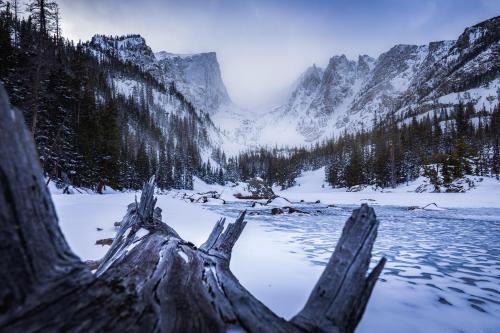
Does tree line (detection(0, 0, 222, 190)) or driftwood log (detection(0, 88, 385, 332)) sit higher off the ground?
tree line (detection(0, 0, 222, 190))

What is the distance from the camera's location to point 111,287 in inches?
54.6

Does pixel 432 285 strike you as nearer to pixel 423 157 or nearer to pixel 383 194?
pixel 383 194

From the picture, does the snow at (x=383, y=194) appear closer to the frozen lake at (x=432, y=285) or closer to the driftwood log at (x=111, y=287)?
the frozen lake at (x=432, y=285)

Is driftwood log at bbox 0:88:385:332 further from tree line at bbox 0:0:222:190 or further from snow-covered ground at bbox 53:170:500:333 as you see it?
tree line at bbox 0:0:222:190

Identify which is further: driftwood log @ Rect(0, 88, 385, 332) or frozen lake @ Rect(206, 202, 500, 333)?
frozen lake @ Rect(206, 202, 500, 333)

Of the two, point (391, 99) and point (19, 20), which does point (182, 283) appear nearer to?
point (19, 20)

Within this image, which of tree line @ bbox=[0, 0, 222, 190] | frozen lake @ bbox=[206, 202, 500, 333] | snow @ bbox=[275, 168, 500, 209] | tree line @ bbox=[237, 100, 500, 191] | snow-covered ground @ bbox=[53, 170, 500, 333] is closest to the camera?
frozen lake @ bbox=[206, 202, 500, 333]

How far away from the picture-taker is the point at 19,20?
6394 centimetres

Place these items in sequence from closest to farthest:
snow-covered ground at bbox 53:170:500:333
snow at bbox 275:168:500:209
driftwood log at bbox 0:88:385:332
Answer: driftwood log at bbox 0:88:385:332
snow-covered ground at bbox 53:170:500:333
snow at bbox 275:168:500:209

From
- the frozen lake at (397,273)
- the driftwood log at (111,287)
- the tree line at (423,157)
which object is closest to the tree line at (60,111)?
the frozen lake at (397,273)

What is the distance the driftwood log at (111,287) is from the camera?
981 mm

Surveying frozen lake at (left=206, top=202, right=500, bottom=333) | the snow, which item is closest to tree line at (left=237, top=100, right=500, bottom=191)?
the snow

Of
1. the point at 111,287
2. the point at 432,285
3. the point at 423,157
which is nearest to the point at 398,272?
the point at 432,285

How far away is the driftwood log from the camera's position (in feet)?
3.22
